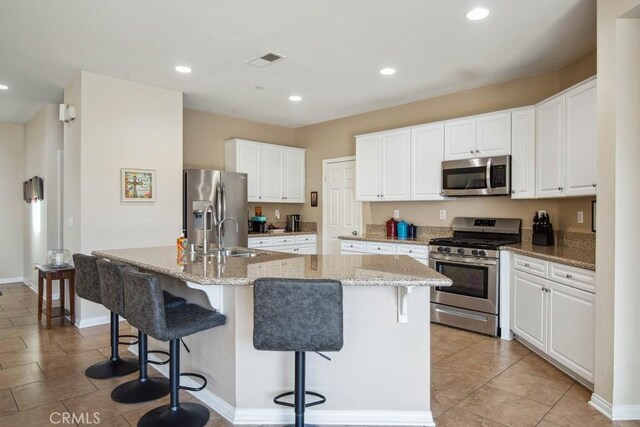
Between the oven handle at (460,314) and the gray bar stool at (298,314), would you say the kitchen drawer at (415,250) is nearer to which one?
the oven handle at (460,314)

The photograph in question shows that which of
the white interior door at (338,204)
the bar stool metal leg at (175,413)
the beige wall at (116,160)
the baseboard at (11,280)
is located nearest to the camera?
the bar stool metal leg at (175,413)

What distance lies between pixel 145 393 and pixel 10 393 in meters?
0.97

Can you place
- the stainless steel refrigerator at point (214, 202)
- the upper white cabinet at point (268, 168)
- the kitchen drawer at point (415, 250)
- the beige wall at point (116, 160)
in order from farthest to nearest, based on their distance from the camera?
the upper white cabinet at point (268, 168) → the stainless steel refrigerator at point (214, 202) → the kitchen drawer at point (415, 250) → the beige wall at point (116, 160)

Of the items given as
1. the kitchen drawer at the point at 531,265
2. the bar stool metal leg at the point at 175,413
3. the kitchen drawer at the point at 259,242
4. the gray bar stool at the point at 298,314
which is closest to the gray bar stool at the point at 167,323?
the bar stool metal leg at the point at 175,413

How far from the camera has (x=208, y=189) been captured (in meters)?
5.16

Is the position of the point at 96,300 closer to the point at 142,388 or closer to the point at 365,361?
the point at 142,388

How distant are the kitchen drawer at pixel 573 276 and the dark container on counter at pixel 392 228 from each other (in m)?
2.38

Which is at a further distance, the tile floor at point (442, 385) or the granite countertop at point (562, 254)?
the granite countertop at point (562, 254)

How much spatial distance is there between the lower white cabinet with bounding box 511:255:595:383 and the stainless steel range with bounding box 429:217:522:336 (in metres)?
0.21

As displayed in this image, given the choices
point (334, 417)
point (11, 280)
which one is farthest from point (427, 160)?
point (11, 280)

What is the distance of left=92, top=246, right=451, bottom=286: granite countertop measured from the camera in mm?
2014

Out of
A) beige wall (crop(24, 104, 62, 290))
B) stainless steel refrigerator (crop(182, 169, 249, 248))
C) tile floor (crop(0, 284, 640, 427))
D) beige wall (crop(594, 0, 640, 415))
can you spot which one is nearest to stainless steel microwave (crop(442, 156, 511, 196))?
tile floor (crop(0, 284, 640, 427))

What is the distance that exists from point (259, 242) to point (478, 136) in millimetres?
3281

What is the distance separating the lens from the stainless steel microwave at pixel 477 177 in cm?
412
